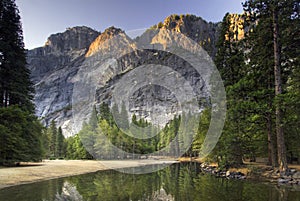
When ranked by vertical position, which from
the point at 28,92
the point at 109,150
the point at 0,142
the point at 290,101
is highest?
the point at 28,92

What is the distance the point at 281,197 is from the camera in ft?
34.7

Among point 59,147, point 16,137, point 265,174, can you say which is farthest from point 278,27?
point 59,147

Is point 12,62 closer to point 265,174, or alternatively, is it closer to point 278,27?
point 278,27

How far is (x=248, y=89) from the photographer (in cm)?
1786

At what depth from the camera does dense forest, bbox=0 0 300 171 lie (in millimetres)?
15053

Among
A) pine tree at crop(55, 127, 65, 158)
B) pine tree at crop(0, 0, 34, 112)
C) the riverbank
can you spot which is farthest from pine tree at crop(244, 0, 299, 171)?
pine tree at crop(55, 127, 65, 158)

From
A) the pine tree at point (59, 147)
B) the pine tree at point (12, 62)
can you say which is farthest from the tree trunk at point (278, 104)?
the pine tree at point (59, 147)

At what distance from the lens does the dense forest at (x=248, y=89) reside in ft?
49.4

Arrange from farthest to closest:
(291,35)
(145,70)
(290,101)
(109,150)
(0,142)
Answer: (145,70) < (109,150) < (0,142) < (291,35) < (290,101)

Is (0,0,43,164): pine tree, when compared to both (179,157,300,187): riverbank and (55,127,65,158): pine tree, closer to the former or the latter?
(179,157,300,187): riverbank

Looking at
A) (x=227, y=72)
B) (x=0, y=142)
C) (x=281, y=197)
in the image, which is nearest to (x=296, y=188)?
(x=281, y=197)

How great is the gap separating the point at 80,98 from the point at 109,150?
4767 inches

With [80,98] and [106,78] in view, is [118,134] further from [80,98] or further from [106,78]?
[106,78]

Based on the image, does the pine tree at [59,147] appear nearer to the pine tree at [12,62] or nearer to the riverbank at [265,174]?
the pine tree at [12,62]
